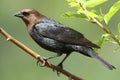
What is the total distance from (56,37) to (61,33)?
77 millimetres

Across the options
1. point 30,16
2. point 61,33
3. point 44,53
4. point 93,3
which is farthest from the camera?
point 44,53

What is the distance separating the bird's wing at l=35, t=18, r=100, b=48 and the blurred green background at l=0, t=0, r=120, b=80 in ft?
11.1

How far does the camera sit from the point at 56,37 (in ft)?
13.8

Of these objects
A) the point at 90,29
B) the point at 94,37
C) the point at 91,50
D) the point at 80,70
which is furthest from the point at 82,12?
the point at 90,29

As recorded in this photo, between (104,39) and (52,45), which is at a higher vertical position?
(104,39)

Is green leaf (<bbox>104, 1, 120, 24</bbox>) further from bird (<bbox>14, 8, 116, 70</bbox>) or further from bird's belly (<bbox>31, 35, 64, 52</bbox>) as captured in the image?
bird's belly (<bbox>31, 35, 64, 52</bbox>)

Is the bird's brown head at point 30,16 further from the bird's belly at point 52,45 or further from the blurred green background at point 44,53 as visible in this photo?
the blurred green background at point 44,53

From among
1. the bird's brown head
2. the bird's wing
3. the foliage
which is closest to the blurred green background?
the bird's brown head

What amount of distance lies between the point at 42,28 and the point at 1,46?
951cm

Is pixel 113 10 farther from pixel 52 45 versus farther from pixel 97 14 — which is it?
pixel 52 45

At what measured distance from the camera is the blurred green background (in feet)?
31.3

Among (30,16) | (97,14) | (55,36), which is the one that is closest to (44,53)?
(30,16)

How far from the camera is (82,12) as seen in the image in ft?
9.64

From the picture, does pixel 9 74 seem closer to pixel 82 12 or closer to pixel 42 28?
pixel 42 28
